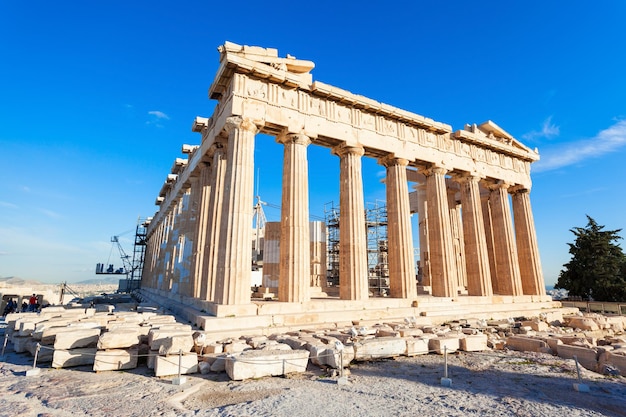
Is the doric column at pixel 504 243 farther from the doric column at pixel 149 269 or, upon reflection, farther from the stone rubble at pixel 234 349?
the doric column at pixel 149 269

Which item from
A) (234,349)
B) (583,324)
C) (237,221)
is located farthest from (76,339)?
(583,324)

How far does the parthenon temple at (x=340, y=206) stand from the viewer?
43.0 ft

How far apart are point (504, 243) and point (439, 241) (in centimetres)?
662

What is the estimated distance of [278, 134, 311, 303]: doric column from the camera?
13492mm

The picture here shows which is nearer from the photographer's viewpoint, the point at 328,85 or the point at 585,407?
the point at 585,407

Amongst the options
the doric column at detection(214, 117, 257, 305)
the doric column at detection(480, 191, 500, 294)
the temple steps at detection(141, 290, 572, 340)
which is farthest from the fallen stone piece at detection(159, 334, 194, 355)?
the doric column at detection(480, 191, 500, 294)

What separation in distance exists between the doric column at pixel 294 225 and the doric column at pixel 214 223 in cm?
→ 287

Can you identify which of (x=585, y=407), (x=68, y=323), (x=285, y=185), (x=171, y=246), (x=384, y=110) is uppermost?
(x=384, y=110)

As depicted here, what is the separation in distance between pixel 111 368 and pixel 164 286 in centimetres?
1789

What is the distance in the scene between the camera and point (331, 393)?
18.5 feet

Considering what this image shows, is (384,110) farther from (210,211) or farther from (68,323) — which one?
(68,323)

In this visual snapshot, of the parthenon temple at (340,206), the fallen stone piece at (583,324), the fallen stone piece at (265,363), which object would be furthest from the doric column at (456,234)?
the fallen stone piece at (265,363)

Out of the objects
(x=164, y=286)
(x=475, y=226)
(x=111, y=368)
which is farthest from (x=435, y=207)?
(x=164, y=286)

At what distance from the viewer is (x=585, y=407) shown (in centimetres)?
504
